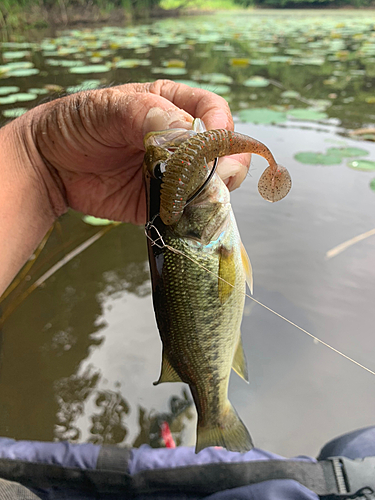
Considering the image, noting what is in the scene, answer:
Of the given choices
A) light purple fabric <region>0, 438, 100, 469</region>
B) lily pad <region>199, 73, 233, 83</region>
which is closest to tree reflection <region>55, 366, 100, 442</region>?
light purple fabric <region>0, 438, 100, 469</region>

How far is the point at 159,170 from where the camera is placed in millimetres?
1126

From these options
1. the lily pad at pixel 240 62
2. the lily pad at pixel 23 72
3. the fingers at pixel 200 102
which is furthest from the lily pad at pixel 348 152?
the lily pad at pixel 23 72

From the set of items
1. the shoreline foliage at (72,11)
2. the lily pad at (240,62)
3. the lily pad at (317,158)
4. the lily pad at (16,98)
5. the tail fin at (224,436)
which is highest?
the shoreline foliage at (72,11)

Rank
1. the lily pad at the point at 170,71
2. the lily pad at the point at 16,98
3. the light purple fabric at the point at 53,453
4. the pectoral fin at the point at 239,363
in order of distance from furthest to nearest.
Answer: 1. the lily pad at the point at 170,71
2. the lily pad at the point at 16,98
3. the light purple fabric at the point at 53,453
4. the pectoral fin at the point at 239,363

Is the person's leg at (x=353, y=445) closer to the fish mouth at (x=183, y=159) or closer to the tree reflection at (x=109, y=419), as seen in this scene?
the tree reflection at (x=109, y=419)

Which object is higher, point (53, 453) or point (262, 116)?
point (262, 116)

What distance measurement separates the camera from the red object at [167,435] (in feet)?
6.33

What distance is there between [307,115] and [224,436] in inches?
174

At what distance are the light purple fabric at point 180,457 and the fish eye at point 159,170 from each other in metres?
1.36

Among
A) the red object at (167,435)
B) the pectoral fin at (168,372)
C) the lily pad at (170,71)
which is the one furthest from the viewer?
the lily pad at (170,71)

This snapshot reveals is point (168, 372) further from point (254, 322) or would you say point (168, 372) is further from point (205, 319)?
point (254, 322)

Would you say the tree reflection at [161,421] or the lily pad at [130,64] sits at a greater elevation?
the lily pad at [130,64]

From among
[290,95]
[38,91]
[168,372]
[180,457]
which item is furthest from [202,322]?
[290,95]

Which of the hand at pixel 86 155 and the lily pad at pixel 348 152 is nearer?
the hand at pixel 86 155
